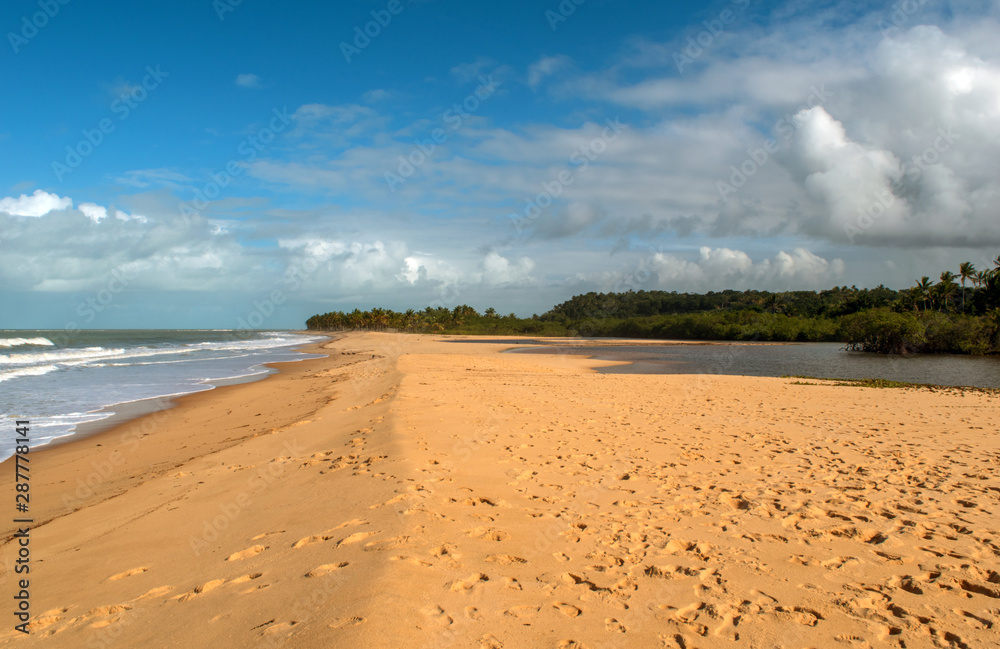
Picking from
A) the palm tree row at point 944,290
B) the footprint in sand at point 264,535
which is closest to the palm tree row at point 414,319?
the palm tree row at point 944,290

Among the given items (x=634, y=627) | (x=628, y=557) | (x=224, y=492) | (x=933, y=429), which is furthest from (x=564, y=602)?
(x=933, y=429)

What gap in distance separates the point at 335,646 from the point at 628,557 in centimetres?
254

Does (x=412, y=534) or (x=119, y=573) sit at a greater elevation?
(x=412, y=534)

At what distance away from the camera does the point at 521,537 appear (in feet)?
16.4

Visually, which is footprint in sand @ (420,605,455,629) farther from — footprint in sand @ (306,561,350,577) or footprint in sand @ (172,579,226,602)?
footprint in sand @ (172,579,226,602)

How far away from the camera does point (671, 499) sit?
240 inches

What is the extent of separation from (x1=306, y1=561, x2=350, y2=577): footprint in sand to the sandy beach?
26 mm

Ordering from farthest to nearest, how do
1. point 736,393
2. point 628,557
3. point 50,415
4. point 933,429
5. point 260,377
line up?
point 260,377
point 736,393
point 50,415
point 933,429
point 628,557

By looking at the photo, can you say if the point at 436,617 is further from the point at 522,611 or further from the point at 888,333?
the point at 888,333

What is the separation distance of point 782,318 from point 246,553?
97.5 metres

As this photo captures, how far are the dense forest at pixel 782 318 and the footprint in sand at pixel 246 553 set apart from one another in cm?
5746

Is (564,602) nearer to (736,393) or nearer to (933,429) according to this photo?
(933,429)

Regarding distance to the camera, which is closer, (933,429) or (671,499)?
(671,499)

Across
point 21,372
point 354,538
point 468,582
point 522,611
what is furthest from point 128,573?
point 21,372
